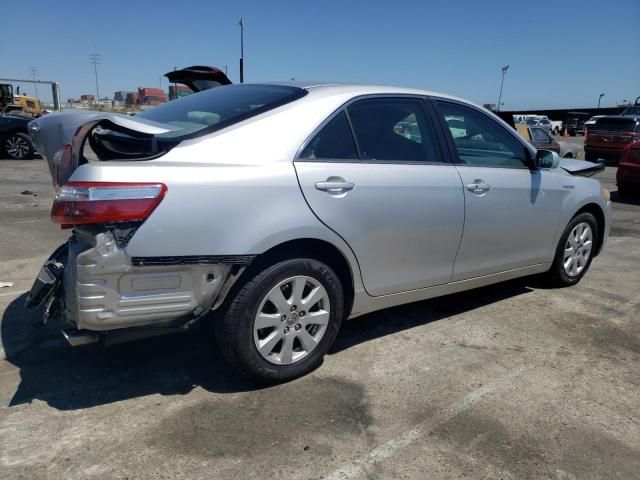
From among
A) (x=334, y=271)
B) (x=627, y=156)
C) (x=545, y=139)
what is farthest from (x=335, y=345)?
(x=545, y=139)

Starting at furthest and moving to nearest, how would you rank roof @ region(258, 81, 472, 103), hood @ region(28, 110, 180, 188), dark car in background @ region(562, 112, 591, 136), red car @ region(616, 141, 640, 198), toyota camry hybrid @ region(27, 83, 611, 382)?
dark car in background @ region(562, 112, 591, 136), red car @ region(616, 141, 640, 198), roof @ region(258, 81, 472, 103), hood @ region(28, 110, 180, 188), toyota camry hybrid @ region(27, 83, 611, 382)

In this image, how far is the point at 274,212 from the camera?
269cm

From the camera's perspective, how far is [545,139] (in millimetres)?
15023

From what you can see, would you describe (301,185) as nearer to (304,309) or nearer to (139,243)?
(304,309)

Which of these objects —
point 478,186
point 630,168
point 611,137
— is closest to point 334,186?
point 478,186

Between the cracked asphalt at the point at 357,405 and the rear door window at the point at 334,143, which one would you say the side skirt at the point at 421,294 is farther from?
the rear door window at the point at 334,143

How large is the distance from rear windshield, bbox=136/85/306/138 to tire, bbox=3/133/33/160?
12.4 m

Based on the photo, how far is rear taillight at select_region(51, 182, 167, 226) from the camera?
232 centimetres

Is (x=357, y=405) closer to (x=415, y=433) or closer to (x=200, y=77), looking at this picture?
(x=415, y=433)

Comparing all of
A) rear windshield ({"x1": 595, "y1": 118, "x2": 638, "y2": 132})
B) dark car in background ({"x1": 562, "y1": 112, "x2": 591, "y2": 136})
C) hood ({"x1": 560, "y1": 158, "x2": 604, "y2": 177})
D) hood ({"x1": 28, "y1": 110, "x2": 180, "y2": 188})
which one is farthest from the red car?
dark car in background ({"x1": 562, "y1": 112, "x2": 591, "y2": 136})

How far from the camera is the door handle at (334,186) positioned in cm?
286

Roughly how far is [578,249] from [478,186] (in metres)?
1.78

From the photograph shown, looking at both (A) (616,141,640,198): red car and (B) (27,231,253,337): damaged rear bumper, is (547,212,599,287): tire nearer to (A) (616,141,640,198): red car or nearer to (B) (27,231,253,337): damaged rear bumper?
(B) (27,231,253,337): damaged rear bumper

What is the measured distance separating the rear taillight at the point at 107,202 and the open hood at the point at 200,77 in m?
2.06
